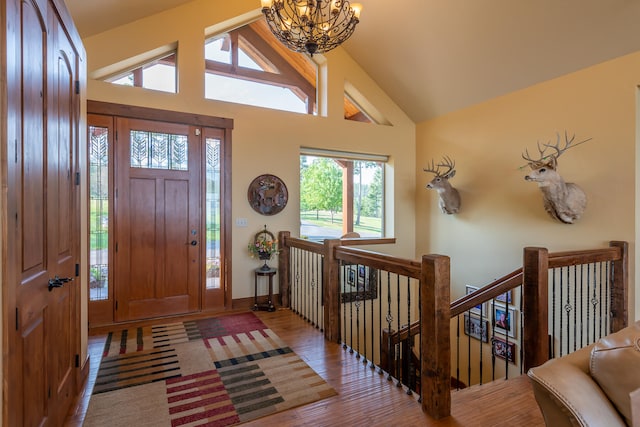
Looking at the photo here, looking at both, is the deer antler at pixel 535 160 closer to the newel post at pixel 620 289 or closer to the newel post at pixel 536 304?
the newel post at pixel 620 289

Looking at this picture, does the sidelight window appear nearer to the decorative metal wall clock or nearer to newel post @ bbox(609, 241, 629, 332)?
the decorative metal wall clock

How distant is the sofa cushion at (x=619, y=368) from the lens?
924 millimetres

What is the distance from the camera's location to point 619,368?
95cm

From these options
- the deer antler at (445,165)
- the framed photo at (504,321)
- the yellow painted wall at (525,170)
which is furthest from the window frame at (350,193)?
the framed photo at (504,321)

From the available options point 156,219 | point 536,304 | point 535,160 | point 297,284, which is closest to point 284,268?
point 297,284

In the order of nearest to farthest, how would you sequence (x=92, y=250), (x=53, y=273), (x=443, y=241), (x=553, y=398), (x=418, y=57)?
(x=553, y=398)
(x=53, y=273)
(x=92, y=250)
(x=418, y=57)
(x=443, y=241)

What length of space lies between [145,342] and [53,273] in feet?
5.79

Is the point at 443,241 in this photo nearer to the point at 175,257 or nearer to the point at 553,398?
the point at 175,257

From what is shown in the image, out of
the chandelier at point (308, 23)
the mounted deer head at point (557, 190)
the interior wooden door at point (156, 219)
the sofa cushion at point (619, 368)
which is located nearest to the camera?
the sofa cushion at point (619, 368)

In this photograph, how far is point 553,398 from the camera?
963mm

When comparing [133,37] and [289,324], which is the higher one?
[133,37]

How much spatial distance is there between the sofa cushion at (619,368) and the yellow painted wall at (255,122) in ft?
12.8

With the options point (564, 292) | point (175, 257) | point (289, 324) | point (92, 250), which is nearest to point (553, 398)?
point (289, 324)

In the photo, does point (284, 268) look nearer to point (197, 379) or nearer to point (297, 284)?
point (297, 284)
